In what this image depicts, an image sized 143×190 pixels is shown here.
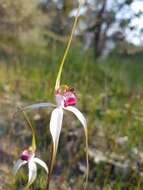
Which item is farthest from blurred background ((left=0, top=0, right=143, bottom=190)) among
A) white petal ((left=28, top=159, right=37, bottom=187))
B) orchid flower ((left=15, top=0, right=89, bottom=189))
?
orchid flower ((left=15, top=0, right=89, bottom=189))

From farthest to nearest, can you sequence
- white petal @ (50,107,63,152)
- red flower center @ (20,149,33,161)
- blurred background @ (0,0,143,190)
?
1. blurred background @ (0,0,143,190)
2. red flower center @ (20,149,33,161)
3. white petal @ (50,107,63,152)

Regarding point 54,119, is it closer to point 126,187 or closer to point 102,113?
point 126,187

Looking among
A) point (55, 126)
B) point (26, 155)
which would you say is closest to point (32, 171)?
point (26, 155)

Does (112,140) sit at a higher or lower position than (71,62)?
lower

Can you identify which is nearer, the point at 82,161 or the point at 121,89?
the point at 82,161

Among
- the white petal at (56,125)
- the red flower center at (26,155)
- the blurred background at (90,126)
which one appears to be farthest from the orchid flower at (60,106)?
the blurred background at (90,126)

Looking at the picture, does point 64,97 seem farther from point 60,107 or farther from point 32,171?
point 32,171

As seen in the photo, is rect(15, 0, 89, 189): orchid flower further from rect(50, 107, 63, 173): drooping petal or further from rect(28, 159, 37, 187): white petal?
rect(28, 159, 37, 187): white petal

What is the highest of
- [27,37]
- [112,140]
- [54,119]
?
[27,37]

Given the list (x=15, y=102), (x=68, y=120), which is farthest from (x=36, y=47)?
(x=68, y=120)

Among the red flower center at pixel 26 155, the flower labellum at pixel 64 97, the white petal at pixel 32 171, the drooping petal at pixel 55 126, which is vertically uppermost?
the flower labellum at pixel 64 97

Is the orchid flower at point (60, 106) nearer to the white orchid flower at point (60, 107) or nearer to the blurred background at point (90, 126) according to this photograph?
the white orchid flower at point (60, 107)
